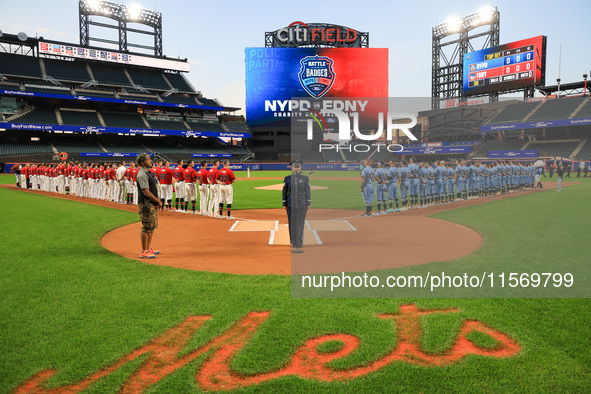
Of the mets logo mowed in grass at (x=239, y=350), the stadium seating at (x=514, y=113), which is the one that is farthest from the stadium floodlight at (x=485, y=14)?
the mets logo mowed in grass at (x=239, y=350)

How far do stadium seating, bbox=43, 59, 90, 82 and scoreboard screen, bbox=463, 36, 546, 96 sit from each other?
52281 mm

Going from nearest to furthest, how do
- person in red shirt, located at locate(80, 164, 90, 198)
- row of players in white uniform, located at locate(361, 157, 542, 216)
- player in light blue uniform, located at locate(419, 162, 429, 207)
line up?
row of players in white uniform, located at locate(361, 157, 542, 216), player in light blue uniform, located at locate(419, 162, 429, 207), person in red shirt, located at locate(80, 164, 90, 198)

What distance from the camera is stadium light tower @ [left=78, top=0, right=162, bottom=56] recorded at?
173 feet

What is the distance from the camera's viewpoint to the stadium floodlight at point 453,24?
188 ft

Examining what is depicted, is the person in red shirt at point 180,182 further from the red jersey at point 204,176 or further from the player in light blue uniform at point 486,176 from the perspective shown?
the player in light blue uniform at point 486,176

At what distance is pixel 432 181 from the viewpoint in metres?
16.7

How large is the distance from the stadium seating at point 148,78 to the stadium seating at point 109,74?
4.59 feet

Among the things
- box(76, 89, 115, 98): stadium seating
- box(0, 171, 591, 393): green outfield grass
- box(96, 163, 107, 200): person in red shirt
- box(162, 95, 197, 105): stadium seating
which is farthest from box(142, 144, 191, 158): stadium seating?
box(0, 171, 591, 393): green outfield grass

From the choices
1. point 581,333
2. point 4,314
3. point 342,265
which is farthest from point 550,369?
point 4,314

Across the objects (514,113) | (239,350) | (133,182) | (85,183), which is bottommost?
(239,350)

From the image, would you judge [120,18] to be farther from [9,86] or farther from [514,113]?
[514,113]

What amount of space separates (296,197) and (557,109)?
51.1m

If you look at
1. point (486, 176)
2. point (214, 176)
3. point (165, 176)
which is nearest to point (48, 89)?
point (165, 176)

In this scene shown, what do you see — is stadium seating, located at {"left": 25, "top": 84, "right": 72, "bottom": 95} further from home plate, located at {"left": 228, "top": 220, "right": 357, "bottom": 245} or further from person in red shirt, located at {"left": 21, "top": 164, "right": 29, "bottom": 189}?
home plate, located at {"left": 228, "top": 220, "right": 357, "bottom": 245}
